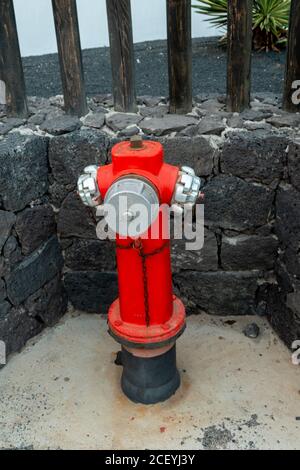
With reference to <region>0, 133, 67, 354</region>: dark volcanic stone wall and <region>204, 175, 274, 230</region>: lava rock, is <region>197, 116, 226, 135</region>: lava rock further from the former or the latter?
<region>0, 133, 67, 354</region>: dark volcanic stone wall

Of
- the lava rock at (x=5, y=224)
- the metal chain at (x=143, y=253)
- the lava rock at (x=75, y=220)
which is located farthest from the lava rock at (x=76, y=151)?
the metal chain at (x=143, y=253)

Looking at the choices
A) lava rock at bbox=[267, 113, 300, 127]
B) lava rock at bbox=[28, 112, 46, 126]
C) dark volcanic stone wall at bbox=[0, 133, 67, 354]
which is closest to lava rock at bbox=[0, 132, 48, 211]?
dark volcanic stone wall at bbox=[0, 133, 67, 354]

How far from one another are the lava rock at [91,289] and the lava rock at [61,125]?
80cm

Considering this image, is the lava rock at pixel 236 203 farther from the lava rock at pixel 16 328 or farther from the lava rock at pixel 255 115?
the lava rock at pixel 16 328

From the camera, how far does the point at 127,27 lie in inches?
104

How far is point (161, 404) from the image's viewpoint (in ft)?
8.28

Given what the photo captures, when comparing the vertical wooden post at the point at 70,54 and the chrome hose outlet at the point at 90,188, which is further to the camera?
the vertical wooden post at the point at 70,54

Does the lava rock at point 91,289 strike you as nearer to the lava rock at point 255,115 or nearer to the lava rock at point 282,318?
the lava rock at point 282,318

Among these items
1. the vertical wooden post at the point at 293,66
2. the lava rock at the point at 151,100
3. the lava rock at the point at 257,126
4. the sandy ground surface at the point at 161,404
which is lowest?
the sandy ground surface at the point at 161,404

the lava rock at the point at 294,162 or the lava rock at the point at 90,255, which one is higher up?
the lava rock at the point at 294,162

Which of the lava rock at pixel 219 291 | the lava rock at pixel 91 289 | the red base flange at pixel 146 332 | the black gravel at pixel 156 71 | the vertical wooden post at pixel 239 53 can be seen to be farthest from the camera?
the black gravel at pixel 156 71

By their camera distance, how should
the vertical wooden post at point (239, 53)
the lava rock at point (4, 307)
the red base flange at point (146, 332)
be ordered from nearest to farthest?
the red base flange at point (146, 332)
the vertical wooden post at point (239, 53)
the lava rock at point (4, 307)

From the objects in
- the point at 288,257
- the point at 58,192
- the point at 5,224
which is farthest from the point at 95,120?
the point at 288,257

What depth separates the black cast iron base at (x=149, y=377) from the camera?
2.45m
